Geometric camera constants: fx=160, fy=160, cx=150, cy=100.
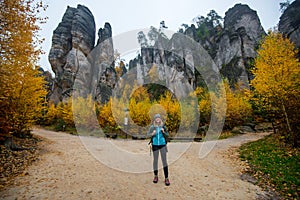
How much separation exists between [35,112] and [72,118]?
36.2 ft

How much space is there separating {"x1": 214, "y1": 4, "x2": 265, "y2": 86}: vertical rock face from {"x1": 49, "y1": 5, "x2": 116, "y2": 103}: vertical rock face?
2322 centimetres

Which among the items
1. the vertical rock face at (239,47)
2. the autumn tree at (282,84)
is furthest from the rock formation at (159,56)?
the autumn tree at (282,84)

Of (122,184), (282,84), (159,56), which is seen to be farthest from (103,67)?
(122,184)

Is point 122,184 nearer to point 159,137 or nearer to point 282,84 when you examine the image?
point 159,137

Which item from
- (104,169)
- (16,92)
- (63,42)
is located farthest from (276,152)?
(63,42)

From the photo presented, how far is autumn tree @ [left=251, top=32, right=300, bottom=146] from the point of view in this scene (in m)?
6.96

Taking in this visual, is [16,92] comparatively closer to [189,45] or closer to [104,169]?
[104,169]

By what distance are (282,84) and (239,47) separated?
2807cm

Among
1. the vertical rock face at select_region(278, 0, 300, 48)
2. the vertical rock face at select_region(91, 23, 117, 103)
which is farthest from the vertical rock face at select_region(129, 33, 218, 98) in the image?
the vertical rock face at select_region(278, 0, 300, 48)

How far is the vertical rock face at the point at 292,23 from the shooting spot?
24828 mm

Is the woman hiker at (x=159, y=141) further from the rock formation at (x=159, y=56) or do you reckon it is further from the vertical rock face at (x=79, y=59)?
the vertical rock face at (x=79, y=59)

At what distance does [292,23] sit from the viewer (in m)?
26.5

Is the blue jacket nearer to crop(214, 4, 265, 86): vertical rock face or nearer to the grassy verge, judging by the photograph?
the grassy verge

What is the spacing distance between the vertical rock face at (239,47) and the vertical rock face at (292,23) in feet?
14.2
